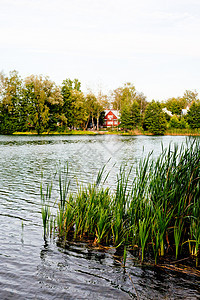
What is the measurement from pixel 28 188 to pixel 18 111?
56.9 metres

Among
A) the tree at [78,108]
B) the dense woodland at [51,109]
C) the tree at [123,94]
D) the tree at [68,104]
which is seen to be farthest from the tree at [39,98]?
the tree at [123,94]

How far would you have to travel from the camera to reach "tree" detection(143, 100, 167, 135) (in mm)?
74438

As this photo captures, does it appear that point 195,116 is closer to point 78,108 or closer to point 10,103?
point 78,108

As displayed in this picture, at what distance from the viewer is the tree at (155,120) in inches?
2931

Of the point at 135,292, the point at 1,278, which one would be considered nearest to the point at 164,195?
the point at 135,292

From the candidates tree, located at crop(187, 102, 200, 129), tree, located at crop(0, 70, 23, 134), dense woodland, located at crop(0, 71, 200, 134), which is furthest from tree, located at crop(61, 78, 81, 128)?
tree, located at crop(187, 102, 200, 129)

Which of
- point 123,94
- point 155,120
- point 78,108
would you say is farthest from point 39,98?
point 123,94

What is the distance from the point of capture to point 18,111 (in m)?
66.1

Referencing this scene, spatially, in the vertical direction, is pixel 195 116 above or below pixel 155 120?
above

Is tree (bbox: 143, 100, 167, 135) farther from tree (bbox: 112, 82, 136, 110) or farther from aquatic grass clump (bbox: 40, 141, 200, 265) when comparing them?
aquatic grass clump (bbox: 40, 141, 200, 265)

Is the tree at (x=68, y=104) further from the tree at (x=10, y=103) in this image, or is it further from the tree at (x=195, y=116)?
the tree at (x=195, y=116)

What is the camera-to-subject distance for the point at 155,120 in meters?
74.5

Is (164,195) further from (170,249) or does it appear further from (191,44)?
(191,44)

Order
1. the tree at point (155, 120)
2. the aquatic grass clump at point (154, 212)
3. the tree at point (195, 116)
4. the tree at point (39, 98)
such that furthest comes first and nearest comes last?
1. the tree at point (195, 116)
2. the tree at point (155, 120)
3. the tree at point (39, 98)
4. the aquatic grass clump at point (154, 212)
